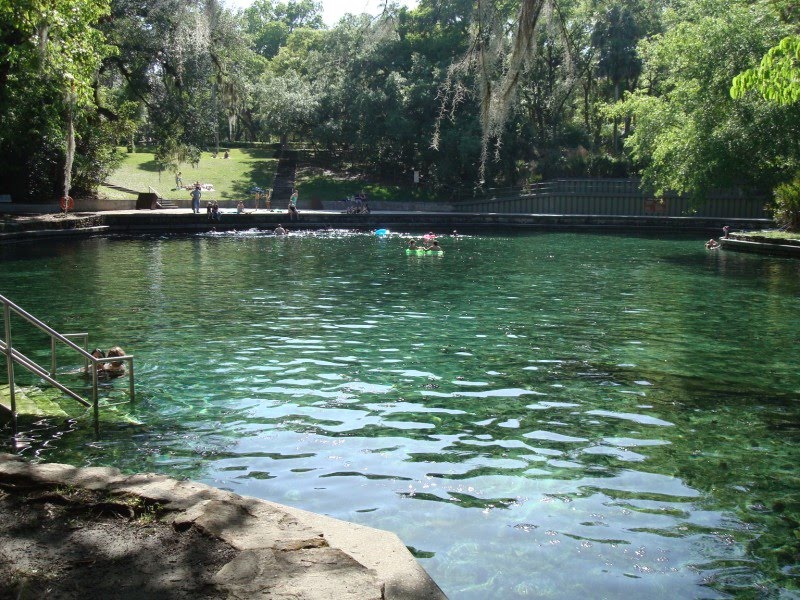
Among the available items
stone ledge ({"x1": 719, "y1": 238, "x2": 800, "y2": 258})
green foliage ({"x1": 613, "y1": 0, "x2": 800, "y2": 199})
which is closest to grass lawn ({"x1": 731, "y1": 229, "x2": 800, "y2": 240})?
stone ledge ({"x1": 719, "y1": 238, "x2": 800, "y2": 258})

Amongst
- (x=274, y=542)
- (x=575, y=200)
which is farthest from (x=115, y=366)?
(x=575, y=200)

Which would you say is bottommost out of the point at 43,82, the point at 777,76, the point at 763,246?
the point at 763,246

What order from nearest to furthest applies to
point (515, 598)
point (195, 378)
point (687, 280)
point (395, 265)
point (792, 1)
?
point (515, 598) < point (195, 378) < point (687, 280) < point (395, 265) < point (792, 1)

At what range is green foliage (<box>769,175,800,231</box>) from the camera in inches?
1174

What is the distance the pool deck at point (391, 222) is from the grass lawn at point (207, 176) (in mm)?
6977

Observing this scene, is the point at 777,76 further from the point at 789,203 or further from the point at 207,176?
the point at 207,176

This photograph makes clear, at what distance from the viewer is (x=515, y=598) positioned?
504 cm

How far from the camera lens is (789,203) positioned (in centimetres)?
3047

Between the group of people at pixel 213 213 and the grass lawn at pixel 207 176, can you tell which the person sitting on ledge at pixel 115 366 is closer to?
the group of people at pixel 213 213

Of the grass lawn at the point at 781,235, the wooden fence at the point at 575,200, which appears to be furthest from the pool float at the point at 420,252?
the wooden fence at the point at 575,200

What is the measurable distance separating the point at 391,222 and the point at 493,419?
34307 millimetres

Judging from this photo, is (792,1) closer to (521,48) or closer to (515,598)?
(521,48)

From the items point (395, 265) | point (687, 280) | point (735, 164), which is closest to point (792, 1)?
point (735, 164)

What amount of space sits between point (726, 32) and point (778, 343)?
69.1ft
